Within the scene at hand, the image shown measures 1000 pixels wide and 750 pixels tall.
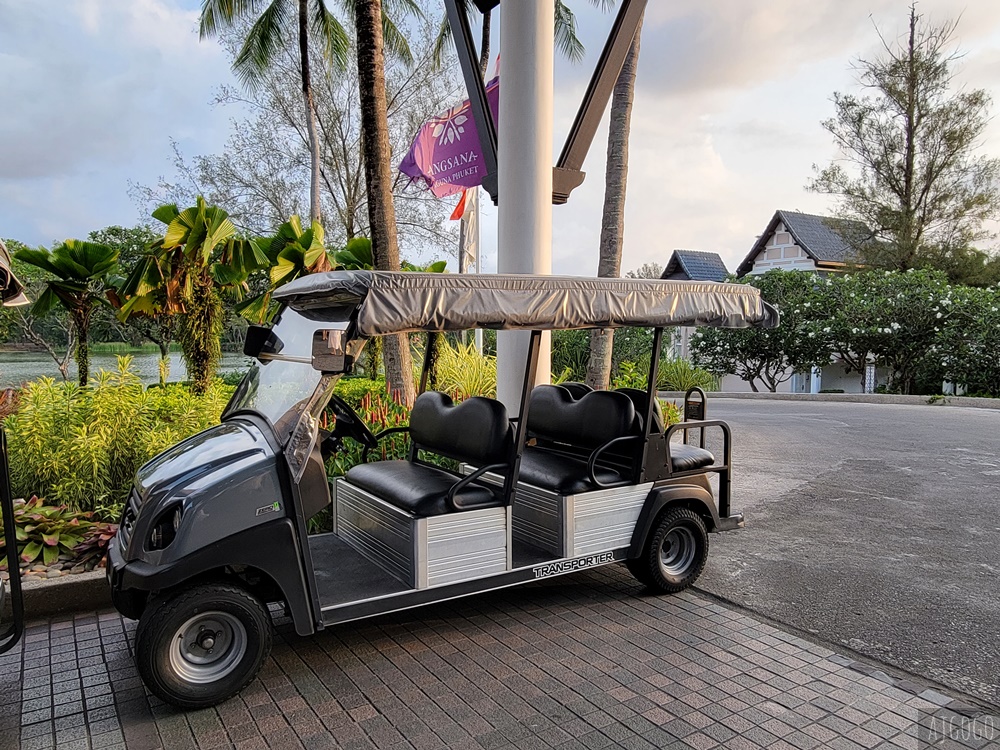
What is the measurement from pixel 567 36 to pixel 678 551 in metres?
19.3

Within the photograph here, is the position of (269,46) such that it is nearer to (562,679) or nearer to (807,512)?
(807,512)

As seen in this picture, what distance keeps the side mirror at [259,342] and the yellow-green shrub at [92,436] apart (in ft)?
6.02

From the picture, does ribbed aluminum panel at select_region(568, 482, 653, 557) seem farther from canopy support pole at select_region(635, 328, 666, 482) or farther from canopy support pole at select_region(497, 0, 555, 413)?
canopy support pole at select_region(497, 0, 555, 413)

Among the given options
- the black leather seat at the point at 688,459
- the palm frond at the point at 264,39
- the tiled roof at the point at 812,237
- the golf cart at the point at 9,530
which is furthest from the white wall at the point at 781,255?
the golf cart at the point at 9,530

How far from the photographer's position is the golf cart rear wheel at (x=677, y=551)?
4.30 meters

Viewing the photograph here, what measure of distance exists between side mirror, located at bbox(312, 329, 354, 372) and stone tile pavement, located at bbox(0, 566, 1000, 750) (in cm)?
148

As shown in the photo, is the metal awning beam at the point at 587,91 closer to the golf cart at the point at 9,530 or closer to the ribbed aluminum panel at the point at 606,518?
the ribbed aluminum panel at the point at 606,518

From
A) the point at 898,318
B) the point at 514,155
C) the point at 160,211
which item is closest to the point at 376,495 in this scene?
the point at 514,155

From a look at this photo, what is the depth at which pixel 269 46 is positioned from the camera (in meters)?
18.8

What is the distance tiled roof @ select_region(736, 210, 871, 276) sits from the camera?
88.0ft

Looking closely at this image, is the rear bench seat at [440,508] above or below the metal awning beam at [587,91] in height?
below

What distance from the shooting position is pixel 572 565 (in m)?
3.99

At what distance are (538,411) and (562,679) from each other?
1.99m

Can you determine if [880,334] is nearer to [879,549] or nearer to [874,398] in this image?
[874,398]
